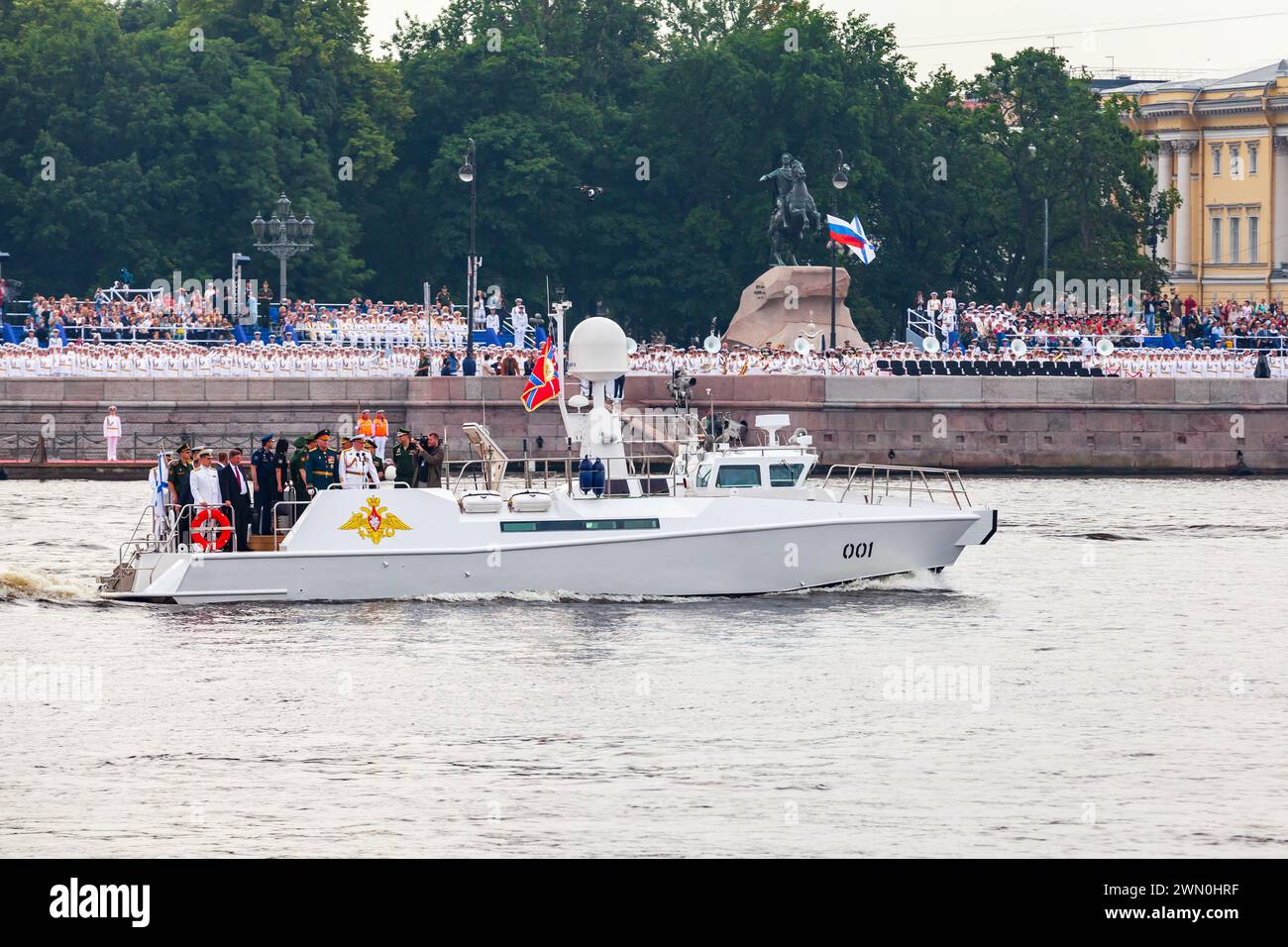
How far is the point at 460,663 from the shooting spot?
87.3ft

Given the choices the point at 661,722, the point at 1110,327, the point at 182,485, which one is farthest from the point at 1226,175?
the point at 661,722

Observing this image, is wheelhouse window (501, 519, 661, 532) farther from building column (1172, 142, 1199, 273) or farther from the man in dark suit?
building column (1172, 142, 1199, 273)

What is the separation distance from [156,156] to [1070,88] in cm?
2921

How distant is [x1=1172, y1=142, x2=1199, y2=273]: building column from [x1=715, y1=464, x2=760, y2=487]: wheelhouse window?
261ft

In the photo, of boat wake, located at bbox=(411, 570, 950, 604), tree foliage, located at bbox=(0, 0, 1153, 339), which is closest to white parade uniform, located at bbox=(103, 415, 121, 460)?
tree foliage, located at bbox=(0, 0, 1153, 339)

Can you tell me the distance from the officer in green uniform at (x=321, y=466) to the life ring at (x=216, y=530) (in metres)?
1.11

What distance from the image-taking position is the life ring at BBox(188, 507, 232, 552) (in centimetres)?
2961

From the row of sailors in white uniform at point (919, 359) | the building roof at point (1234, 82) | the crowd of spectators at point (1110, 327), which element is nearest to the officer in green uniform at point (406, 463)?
the row of sailors in white uniform at point (919, 359)

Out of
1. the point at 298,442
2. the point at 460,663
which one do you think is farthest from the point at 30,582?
the point at 460,663

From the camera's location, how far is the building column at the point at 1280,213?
104 metres

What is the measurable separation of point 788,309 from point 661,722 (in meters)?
37.8

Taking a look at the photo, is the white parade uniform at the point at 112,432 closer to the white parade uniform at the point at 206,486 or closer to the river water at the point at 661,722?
the river water at the point at 661,722
